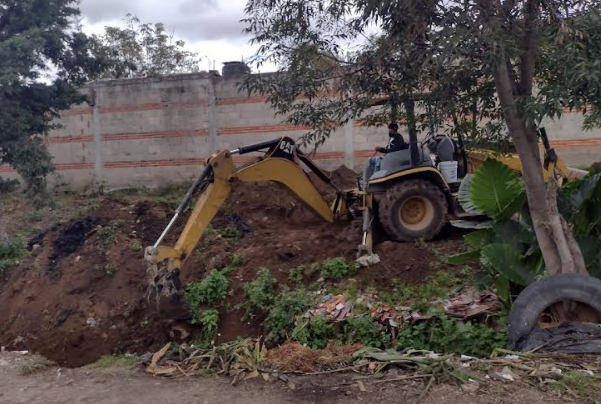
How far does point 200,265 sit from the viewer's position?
1078 centimetres

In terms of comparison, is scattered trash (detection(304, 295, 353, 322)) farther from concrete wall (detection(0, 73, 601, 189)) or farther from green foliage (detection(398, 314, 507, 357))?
concrete wall (detection(0, 73, 601, 189))

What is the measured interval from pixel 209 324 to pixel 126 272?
2479mm

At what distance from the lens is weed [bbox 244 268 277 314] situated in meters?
9.33

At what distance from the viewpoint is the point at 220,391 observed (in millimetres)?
6312

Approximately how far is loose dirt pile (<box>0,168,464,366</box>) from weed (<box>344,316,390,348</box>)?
100 centimetres

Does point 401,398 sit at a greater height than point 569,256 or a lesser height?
lesser

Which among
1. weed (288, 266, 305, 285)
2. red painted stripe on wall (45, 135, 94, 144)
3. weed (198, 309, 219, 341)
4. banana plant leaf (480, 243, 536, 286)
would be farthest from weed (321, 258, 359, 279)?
red painted stripe on wall (45, 135, 94, 144)

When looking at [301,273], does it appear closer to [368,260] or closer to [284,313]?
[368,260]

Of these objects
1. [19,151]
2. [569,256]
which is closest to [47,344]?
[19,151]

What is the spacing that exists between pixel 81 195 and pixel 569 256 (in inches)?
589

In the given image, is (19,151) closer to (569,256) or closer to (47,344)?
(47,344)

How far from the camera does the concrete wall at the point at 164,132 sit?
58.9 ft

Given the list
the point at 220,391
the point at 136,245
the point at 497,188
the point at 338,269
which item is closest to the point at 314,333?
the point at 338,269

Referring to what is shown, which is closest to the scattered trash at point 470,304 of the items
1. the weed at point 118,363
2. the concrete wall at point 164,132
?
the weed at point 118,363
